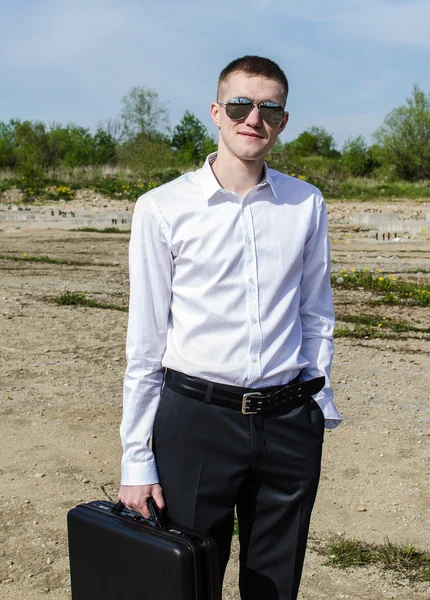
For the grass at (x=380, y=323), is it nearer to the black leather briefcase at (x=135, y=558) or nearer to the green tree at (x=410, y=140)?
the black leather briefcase at (x=135, y=558)

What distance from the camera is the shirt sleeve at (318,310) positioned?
7.35 ft

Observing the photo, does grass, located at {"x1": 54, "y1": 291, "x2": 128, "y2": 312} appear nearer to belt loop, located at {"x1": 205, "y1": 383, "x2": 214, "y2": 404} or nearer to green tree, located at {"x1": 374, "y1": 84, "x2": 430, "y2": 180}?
belt loop, located at {"x1": 205, "y1": 383, "x2": 214, "y2": 404}

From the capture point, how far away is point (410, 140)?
48.3m

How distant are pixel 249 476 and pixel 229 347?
364mm

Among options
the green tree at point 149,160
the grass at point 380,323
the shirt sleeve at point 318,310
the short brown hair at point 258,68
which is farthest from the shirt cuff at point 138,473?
the green tree at point 149,160

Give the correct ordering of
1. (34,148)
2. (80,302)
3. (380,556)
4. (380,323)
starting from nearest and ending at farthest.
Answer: (380,556) < (380,323) < (80,302) < (34,148)

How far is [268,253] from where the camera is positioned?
2121 millimetres

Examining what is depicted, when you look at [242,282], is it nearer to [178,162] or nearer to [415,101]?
[178,162]

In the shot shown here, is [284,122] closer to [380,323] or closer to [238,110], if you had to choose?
[238,110]

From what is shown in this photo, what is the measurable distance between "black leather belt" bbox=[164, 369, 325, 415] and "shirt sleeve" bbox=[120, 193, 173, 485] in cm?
8

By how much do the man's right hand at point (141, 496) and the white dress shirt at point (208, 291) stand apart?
19 millimetres

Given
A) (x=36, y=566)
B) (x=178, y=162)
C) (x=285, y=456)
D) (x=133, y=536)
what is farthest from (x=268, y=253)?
(x=178, y=162)

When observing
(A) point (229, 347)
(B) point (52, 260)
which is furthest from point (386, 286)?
(A) point (229, 347)

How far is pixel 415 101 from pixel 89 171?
80.4 feet
